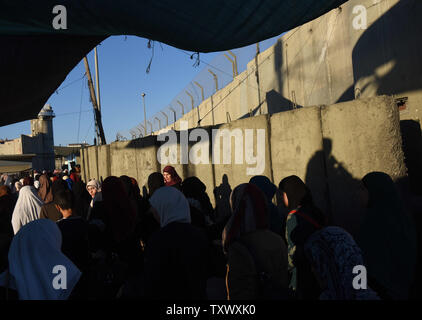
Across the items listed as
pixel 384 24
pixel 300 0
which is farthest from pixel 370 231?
pixel 384 24

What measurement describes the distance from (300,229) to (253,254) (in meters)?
0.73

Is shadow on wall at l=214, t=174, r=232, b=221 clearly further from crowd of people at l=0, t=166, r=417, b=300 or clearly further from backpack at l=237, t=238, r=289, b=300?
backpack at l=237, t=238, r=289, b=300

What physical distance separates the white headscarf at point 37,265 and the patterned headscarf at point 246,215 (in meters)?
1.13

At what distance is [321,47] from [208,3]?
9171mm

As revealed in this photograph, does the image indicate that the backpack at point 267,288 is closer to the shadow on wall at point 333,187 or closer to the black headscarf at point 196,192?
the black headscarf at point 196,192

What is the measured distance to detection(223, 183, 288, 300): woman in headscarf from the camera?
5.22ft

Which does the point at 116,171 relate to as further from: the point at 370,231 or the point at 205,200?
the point at 370,231

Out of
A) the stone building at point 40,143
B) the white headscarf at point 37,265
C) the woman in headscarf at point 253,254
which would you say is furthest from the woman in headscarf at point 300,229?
the stone building at point 40,143

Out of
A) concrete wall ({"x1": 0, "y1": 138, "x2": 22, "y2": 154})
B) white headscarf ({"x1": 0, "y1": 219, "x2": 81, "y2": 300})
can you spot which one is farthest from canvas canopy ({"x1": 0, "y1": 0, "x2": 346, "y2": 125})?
concrete wall ({"x1": 0, "y1": 138, "x2": 22, "y2": 154})

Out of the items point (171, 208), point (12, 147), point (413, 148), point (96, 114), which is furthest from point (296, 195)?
Result: point (12, 147)

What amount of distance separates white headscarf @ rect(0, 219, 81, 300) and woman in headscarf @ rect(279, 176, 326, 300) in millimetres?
1576

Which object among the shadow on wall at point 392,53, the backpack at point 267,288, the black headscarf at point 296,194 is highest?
the shadow on wall at point 392,53

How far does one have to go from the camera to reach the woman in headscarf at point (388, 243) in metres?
1.97

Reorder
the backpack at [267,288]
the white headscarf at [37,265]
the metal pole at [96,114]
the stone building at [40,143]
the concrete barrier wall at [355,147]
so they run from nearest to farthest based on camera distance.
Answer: the backpack at [267,288] → the white headscarf at [37,265] → the concrete barrier wall at [355,147] → the metal pole at [96,114] → the stone building at [40,143]
